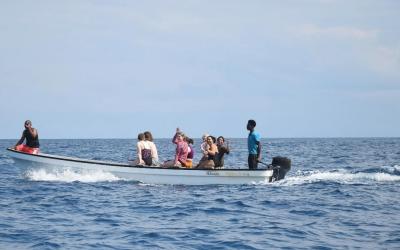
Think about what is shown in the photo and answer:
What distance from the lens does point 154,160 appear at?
21.0 metres

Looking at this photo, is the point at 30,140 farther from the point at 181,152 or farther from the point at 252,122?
the point at 252,122

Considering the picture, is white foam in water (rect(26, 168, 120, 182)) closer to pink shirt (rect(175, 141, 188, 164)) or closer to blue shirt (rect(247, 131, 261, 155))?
pink shirt (rect(175, 141, 188, 164))

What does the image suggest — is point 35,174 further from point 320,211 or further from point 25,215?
point 320,211

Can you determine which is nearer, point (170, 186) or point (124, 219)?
point (124, 219)

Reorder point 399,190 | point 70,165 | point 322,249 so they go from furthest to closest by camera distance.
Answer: point 70,165 → point 399,190 → point 322,249

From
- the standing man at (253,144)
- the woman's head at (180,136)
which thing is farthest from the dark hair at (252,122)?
the woman's head at (180,136)

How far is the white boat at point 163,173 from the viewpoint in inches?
792

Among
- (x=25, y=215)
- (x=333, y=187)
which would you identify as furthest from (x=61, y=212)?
(x=333, y=187)

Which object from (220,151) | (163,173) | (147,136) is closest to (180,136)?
(147,136)

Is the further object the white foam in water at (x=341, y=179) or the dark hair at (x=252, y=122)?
the white foam in water at (x=341, y=179)

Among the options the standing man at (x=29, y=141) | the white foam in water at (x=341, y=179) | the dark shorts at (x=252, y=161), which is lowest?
the white foam in water at (x=341, y=179)

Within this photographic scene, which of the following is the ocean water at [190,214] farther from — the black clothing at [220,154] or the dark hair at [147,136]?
the dark hair at [147,136]

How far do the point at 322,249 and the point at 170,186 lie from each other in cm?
1015

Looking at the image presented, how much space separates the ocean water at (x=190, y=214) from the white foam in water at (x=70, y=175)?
4 cm
